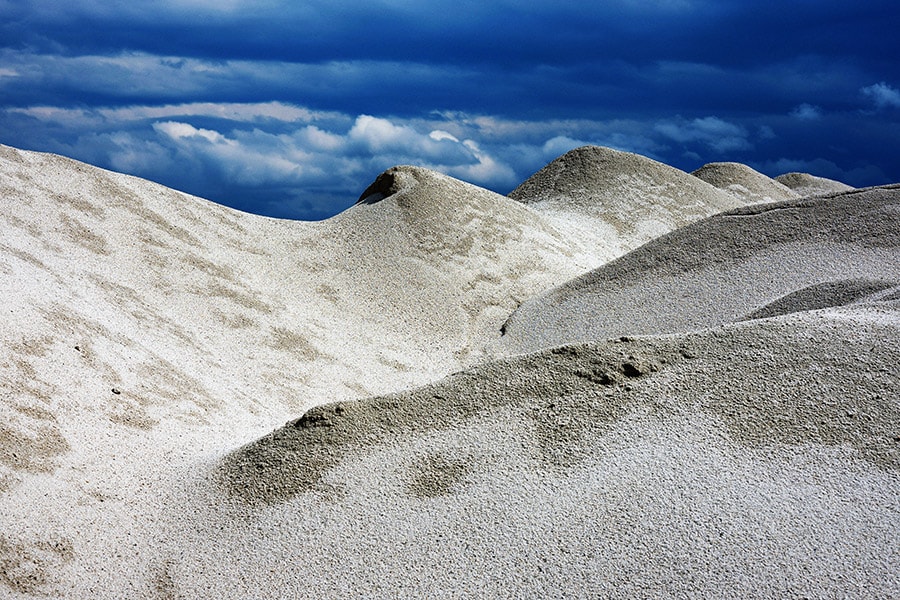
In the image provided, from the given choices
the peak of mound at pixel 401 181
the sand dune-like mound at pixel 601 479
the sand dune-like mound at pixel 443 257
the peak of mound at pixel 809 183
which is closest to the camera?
the sand dune-like mound at pixel 601 479

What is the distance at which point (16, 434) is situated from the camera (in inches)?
395

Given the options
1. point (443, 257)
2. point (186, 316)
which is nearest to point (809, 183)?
point (443, 257)

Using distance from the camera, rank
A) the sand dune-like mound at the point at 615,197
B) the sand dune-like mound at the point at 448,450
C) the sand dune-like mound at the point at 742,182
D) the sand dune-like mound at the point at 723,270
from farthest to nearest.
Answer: the sand dune-like mound at the point at 742,182, the sand dune-like mound at the point at 615,197, the sand dune-like mound at the point at 723,270, the sand dune-like mound at the point at 448,450

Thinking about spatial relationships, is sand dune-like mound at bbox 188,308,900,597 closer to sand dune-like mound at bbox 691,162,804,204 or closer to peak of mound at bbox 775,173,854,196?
sand dune-like mound at bbox 691,162,804,204

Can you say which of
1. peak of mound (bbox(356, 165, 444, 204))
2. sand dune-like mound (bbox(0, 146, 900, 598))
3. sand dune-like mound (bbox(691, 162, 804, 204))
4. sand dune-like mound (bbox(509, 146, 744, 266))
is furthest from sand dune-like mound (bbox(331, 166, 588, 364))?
sand dune-like mound (bbox(691, 162, 804, 204))

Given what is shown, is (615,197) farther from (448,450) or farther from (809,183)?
(809,183)

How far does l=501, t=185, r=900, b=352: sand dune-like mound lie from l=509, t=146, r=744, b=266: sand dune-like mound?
8918 millimetres

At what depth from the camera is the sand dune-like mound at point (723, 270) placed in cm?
1719

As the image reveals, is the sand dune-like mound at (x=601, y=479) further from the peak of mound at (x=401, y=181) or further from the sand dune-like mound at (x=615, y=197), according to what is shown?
the sand dune-like mound at (x=615, y=197)

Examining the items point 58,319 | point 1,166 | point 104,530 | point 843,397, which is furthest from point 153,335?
point 843,397

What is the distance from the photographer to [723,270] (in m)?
18.6

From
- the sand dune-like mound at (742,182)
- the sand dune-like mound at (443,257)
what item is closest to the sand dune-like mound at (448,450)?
the sand dune-like mound at (443,257)

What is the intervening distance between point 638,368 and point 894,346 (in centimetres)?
316

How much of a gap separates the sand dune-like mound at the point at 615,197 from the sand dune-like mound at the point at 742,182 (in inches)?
145
